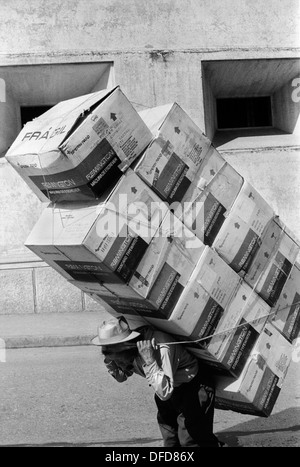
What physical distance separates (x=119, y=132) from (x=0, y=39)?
7747 millimetres

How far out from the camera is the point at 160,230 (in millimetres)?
5055

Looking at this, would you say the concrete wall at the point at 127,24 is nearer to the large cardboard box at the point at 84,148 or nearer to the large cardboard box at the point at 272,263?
the large cardboard box at the point at 272,263

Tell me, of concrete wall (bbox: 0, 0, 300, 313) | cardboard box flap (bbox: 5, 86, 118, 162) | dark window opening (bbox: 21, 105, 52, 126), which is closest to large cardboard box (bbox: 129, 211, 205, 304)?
cardboard box flap (bbox: 5, 86, 118, 162)

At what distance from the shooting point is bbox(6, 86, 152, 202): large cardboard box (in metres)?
4.80

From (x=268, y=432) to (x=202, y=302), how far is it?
207cm

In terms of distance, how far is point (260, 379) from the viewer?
548 cm

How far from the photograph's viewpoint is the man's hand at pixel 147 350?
4996mm

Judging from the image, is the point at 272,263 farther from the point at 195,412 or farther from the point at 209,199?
the point at 195,412

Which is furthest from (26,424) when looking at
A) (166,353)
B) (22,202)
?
(22,202)

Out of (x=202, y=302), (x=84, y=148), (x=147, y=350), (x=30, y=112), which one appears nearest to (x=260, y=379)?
(x=202, y=302)

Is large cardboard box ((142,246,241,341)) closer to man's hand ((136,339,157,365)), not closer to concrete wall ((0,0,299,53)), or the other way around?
man's hand ((136,339,157,365))

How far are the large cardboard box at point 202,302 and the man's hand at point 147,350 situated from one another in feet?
0.63

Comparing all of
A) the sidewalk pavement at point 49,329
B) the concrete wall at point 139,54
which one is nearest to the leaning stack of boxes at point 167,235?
the sidewalk pavement at point 49,329

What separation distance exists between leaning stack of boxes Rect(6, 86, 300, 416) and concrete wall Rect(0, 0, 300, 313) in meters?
6.47
